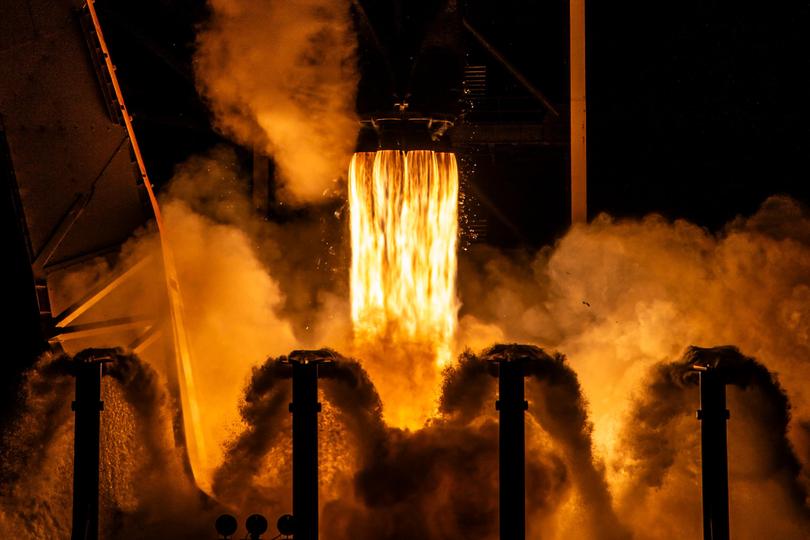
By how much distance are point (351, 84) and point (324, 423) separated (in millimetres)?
3544

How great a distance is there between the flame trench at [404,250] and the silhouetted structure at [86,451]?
271cm

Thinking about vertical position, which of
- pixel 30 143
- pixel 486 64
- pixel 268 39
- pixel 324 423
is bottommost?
pixel 324 423

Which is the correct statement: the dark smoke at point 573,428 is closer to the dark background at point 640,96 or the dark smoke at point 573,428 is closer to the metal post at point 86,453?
the metal post at point 86,453

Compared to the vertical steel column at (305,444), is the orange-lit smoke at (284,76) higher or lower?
higher

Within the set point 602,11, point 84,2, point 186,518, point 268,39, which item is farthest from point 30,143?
point 602,11

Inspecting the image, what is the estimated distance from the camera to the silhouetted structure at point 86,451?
5.43 metres

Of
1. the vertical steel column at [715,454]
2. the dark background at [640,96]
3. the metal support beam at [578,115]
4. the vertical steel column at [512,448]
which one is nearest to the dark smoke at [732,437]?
the vertical steel column at [715,454]

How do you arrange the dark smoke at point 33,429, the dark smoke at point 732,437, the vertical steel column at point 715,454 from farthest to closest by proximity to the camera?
the dark smoke at point 33,429 → the dark smoke at point 732,437 → the vertical steel column at point 715,454

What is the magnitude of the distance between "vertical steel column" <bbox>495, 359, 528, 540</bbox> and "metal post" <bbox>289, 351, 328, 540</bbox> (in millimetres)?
1212

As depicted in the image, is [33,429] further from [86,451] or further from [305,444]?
[305,444]

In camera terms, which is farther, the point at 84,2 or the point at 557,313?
the point at 557,313

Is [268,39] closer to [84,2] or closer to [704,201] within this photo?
[84,2]

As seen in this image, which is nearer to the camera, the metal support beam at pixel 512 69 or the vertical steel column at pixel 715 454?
the vertical steel column at pixel 715 454

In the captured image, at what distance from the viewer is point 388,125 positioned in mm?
6391
